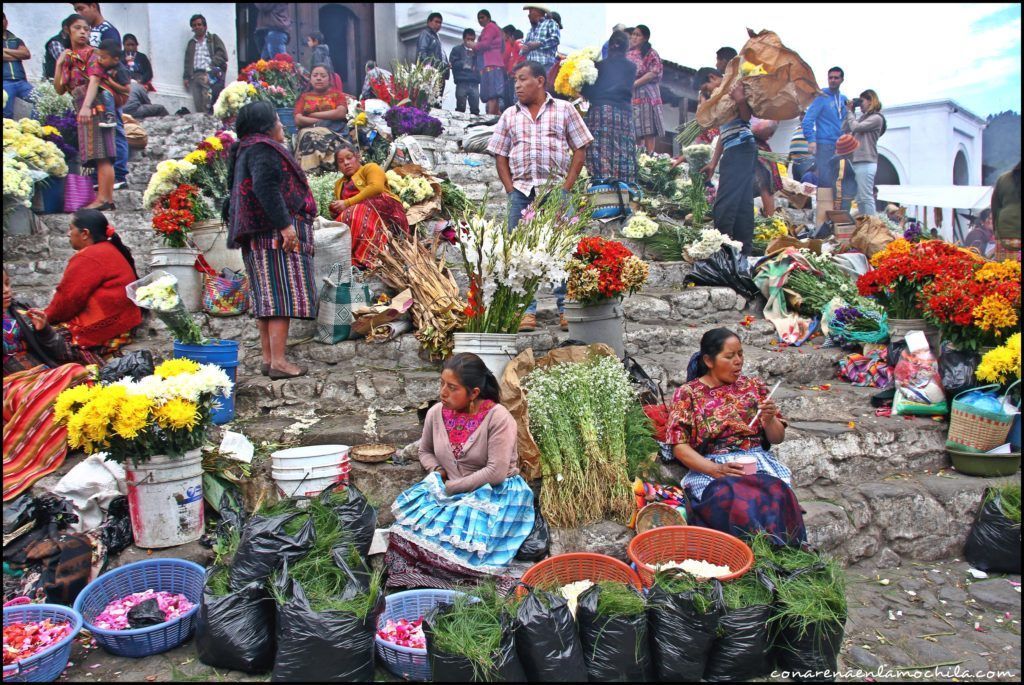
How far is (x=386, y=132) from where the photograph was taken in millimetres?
10266

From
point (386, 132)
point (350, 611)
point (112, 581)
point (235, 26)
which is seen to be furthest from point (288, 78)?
point (350, 611)

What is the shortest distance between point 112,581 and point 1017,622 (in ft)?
14.6

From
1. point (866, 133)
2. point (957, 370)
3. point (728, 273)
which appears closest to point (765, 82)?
point (728, 273)

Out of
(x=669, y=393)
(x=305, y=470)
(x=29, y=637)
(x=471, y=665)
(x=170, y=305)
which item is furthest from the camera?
(x=669, y=393)

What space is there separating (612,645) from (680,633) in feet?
0.88

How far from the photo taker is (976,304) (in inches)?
A: 194

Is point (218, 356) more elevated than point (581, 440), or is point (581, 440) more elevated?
point (218, 356)

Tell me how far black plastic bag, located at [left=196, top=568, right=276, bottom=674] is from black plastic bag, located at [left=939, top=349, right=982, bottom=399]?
15.7 feet

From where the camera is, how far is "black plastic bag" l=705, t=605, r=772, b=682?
8.93 ft

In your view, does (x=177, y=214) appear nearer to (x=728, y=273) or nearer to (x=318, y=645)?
(x=318, y=645)

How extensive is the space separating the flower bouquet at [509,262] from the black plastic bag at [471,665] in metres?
2.22

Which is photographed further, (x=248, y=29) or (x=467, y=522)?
(x=248, y=29)

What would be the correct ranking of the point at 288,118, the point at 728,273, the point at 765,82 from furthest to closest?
1. the point at 288,118
2. the point at 765,82
3. the point at 728,273

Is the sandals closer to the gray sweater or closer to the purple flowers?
the purple flowers
